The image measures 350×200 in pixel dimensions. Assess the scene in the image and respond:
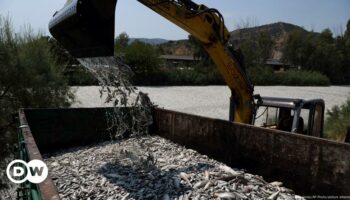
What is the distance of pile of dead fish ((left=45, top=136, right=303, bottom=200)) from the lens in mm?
→ 3316

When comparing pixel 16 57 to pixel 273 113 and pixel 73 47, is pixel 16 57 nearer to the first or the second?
pixel 73 47

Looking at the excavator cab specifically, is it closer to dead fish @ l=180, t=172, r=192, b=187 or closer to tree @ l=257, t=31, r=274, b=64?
dead fish @ l=180, t=172, r=192, b=187

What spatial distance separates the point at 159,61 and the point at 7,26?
1838 cm

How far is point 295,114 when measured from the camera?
178 inches

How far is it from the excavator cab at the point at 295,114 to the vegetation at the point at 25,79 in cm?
563

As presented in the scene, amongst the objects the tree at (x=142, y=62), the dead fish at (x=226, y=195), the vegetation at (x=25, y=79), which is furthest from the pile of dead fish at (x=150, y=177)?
the tree at (x=142, y=62)

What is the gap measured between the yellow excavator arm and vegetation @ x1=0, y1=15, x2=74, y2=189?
185 inches

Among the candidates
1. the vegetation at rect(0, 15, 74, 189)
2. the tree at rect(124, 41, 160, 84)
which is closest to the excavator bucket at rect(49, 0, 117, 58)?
the vegetation at rect(0, 15, 74, 189)

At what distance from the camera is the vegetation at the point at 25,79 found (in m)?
8.19

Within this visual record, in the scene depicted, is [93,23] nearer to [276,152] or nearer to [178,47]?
[276,152]

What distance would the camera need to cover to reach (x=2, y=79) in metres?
8.32

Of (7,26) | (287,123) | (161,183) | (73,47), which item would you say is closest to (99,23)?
(73,47)

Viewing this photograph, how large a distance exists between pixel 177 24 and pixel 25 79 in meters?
5.45

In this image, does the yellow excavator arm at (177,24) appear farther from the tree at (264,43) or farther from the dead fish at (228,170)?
the tree at (264,43)
